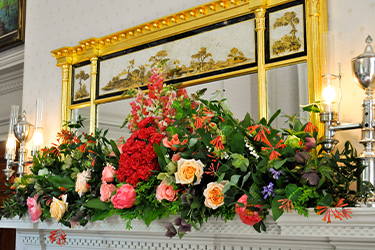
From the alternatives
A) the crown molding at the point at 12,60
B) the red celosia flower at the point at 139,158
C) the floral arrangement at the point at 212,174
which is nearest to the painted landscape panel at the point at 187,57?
the floral arrangement at the point at 212,174

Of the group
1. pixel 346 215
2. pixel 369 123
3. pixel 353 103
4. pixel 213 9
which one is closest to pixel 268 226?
pixel 346 215

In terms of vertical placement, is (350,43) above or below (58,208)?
above

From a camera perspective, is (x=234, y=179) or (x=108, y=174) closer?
(x=234, y=179)

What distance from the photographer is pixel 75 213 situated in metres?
2.45

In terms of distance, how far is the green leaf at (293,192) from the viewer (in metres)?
1.57

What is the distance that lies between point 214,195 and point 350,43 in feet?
3.73

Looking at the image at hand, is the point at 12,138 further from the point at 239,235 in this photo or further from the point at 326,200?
the point at 326,200

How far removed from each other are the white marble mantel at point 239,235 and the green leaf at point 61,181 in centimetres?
28

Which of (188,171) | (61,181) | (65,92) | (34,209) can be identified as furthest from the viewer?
(65,92)

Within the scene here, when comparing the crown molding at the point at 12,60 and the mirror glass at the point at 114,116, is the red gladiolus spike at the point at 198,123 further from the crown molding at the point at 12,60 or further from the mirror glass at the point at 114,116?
the crown molding at the point at 12,60

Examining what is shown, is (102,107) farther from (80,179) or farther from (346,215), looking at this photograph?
(346,215)

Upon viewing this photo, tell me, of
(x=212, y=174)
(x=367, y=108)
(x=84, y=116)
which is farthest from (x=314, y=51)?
(x=84, y=116)

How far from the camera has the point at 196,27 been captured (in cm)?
281

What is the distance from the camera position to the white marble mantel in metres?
1.54
